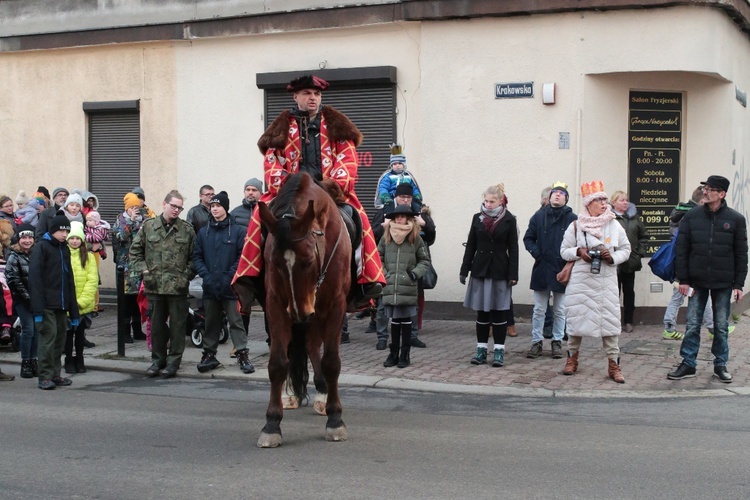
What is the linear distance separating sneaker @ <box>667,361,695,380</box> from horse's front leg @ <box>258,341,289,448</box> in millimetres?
4855

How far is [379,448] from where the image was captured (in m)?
7.53

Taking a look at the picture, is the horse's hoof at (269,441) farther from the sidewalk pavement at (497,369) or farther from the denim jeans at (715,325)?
the denim jeans at (715,325)

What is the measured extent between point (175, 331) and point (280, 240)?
497 cm

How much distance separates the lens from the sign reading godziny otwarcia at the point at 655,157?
14992 mm

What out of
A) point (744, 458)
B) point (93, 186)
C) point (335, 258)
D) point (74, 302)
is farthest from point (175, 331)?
point (93, 186)

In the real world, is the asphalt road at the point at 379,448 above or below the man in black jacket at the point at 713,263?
below

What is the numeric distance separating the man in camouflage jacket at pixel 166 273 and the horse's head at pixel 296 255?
14.7 ft

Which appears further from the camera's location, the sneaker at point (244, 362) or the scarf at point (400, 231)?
the scarf at point (400, 231)

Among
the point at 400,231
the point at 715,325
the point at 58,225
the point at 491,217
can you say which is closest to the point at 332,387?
the point at 400,231

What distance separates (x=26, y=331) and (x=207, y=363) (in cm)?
211

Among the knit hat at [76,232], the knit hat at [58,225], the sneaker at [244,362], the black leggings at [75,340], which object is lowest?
the sneaker at [244,362]

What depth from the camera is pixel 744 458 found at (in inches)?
283

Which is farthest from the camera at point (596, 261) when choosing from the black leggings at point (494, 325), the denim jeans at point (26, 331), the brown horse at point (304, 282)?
the denim jeans at point (26, 331)

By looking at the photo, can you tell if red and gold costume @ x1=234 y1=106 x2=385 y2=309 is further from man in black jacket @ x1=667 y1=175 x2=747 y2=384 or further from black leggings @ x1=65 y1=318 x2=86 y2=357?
black leggings @ x1=65 y1=318 x2=86 y2=357
